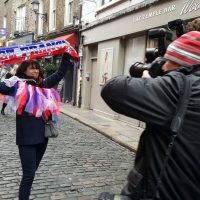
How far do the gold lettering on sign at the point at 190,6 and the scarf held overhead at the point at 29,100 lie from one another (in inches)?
209

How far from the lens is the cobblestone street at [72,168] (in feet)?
16.1

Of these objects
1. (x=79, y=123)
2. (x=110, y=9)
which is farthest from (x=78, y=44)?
(x=79, y=123)

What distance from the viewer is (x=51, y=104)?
14.2ft

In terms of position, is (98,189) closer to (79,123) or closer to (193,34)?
(193,34)

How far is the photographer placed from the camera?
5.41ft

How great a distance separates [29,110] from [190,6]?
5831 millimetres

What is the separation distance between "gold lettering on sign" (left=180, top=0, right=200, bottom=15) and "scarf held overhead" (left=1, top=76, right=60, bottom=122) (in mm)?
5306

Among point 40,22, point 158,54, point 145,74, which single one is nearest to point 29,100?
point 158,54

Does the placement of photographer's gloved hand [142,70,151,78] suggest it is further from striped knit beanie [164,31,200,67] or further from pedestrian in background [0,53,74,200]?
pedestrian in background [0,53,74,200]

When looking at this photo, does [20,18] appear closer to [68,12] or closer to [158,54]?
[68,12]

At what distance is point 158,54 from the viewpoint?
2.18 m

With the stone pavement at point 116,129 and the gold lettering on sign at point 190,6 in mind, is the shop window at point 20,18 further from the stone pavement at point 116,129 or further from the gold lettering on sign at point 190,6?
the gold lettering on sign at point 190,6

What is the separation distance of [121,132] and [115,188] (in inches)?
186

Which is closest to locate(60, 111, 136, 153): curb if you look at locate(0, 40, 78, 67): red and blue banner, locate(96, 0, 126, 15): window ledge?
locate(0, 40, 78, 67): red and blue banner
